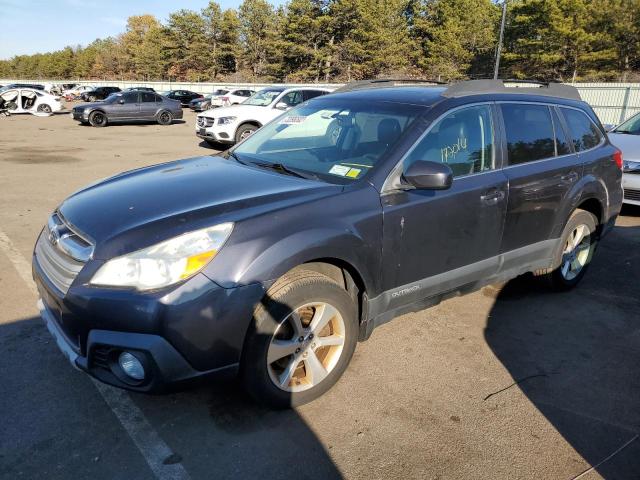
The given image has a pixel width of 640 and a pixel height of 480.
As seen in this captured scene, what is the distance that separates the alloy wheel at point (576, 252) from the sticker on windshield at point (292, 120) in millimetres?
2624

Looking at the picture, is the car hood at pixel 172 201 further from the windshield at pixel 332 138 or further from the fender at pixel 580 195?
the fender at pixel 580 195

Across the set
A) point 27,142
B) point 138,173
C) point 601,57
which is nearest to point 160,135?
point 27,142

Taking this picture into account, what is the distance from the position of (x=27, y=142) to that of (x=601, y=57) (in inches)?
1854

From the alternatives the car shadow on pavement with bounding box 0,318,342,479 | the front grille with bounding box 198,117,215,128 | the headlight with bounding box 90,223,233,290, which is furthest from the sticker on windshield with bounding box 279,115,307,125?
the front grille with bounding box 198,117,215,128

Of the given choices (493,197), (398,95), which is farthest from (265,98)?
(493,197)

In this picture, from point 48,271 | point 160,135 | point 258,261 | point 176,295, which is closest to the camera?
point 176,295

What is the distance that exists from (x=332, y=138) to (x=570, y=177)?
2.12m

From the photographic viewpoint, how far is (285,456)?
2.56 metres

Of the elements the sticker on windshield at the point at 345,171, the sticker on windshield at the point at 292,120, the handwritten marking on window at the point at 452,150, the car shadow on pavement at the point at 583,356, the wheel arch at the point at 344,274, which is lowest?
the car shadow on pavement at the point at 583,356

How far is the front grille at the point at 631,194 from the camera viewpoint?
7.48 meters

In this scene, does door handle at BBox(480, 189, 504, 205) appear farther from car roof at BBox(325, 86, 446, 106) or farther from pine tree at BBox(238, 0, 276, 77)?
pine tree at BBox(238, 0, 276, 77)

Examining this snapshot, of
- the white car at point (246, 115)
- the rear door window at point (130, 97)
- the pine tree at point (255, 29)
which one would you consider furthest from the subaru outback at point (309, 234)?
the pine tree at point (255, 29)

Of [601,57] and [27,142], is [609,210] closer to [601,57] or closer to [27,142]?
[27,142]

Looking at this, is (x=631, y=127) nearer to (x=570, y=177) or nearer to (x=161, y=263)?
(x=570, y=177)
